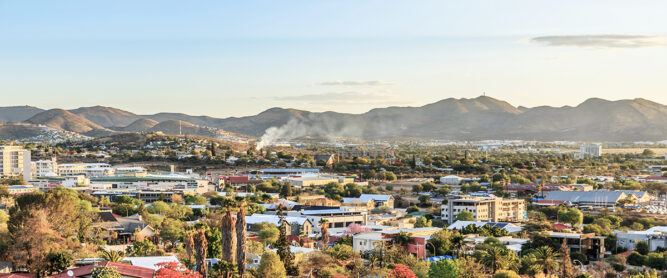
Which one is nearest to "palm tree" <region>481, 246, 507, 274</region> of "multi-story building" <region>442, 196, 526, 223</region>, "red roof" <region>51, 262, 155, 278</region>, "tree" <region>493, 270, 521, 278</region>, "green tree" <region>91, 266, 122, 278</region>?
"tree" <region>493, 270, 521, 278</region>

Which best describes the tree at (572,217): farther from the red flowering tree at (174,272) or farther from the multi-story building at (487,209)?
the red flowering tree at (174,272)

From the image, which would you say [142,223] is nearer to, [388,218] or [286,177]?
[388,218]

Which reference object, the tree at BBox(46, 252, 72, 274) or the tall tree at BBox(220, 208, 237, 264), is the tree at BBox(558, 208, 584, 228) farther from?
the tree at BBox(46, 252, 72, 274)

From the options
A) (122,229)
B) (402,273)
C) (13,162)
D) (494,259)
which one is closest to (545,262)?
(494,259)

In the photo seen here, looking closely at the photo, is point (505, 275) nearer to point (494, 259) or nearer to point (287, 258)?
point (494, 259)

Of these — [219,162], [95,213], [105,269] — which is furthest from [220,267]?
[219,162]

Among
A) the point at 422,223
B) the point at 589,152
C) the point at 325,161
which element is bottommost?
the point at 422,223
